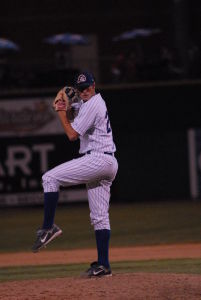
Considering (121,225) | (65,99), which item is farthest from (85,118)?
(121,225)

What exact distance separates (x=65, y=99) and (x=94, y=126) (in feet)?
1.18

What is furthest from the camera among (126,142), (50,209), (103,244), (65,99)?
(126,142)

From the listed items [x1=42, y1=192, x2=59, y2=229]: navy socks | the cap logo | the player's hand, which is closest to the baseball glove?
the player's hand

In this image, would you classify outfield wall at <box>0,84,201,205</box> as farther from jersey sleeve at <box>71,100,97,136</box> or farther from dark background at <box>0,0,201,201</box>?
jersey sleeve at <box>71,100,97,136</box>

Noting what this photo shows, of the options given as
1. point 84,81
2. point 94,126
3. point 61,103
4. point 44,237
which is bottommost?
point 44,237

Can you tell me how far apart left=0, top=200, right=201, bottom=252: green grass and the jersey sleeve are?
16.9ft

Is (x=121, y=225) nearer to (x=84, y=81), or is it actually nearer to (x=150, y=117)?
(x=150, y=117)

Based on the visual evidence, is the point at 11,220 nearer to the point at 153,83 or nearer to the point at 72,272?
the point at 153,83

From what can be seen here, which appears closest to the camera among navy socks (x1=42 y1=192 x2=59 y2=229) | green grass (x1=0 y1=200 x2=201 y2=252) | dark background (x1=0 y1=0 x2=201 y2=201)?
navy socks (x1=42 y1=192 x2=59 y2=229)

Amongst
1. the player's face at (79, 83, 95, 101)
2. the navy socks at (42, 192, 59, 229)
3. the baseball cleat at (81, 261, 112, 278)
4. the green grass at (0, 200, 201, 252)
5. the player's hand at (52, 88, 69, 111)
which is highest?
the player's face at (79, 83, 95, 101)

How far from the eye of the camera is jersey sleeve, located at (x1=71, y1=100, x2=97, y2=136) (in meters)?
7.52

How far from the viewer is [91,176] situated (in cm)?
757

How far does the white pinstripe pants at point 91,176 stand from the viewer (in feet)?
24.6

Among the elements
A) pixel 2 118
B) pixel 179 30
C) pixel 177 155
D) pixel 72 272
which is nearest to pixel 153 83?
pixel 177 155
